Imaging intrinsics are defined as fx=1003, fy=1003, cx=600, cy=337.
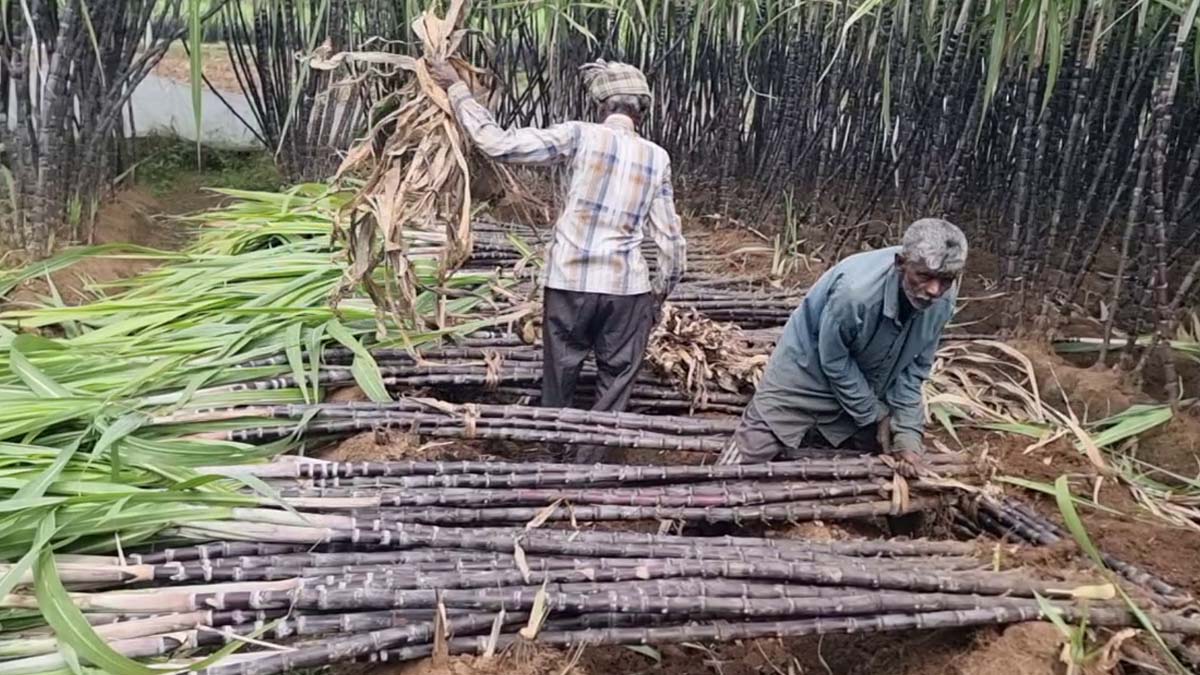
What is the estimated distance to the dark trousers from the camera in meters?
2.64

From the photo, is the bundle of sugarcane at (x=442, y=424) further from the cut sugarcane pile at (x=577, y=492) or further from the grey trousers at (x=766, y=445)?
the cut sugarcane pile at (x=577, y=492)

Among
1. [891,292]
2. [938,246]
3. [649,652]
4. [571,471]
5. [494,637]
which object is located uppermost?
[938,246]

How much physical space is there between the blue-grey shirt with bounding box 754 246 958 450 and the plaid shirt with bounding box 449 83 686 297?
46 cm

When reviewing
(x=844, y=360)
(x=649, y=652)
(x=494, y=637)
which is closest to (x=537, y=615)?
(x=494, y=637)

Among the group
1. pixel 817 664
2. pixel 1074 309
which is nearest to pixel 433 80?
pixel 817 664

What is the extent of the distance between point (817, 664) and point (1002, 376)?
54.2 inches

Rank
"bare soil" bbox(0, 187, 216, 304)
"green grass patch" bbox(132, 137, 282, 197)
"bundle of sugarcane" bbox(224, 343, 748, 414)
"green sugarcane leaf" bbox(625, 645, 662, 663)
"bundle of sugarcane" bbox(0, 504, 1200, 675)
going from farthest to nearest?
"green grass patch" bbox(132, 137, 282, 197), "bare soil" bbox(0, 187, 216, 304), "bundle of sugarcane" bbox(224, 343, 748, 414), "green sugarcane leaf" bbox(625, 645, 662, 663), "bundle of sugarcane" bbox(0, 504, 1200, 675)

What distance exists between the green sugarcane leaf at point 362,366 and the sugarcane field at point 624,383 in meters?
0.01

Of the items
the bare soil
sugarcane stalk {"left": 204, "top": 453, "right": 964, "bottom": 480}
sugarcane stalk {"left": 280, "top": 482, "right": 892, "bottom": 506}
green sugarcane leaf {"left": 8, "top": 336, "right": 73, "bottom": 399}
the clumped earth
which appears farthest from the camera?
the bare soil

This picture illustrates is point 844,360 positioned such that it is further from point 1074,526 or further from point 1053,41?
point 1053,41

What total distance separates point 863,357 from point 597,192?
77cm

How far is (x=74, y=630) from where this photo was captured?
1600 millimetres

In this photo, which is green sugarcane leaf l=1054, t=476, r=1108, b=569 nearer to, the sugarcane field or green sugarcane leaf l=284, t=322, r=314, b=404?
the sugarcane field

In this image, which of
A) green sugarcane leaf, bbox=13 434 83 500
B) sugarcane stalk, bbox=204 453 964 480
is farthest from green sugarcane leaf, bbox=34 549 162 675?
sugarcane stalk, bbox=204 453 964 480
